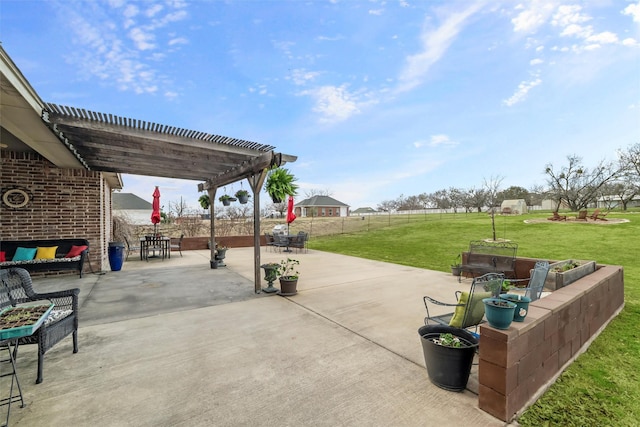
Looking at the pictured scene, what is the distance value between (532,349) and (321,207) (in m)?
40.2

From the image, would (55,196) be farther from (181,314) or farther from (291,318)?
(291,318)

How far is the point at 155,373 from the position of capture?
2.42 m

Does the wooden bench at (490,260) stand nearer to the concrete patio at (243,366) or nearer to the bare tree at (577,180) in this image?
the concrete patio at (243,366)

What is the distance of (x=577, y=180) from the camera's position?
28.8 metres

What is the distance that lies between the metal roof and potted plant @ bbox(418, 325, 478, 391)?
368 cm

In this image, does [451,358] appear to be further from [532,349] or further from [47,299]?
[47,299]

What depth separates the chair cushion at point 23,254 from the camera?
237 inches

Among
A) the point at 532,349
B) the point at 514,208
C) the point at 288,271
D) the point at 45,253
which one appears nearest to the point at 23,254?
the point at 45,253

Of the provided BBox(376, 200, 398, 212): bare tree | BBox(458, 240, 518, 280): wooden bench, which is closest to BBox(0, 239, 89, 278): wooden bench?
BBox(458, 240, 518, 280): wooden bench

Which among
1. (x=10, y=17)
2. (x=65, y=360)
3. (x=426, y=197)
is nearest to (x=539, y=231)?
(x=65, y=360)

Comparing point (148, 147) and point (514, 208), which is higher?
point (148, 147)

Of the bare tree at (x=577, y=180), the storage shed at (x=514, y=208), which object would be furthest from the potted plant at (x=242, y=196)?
the storage shed at (x=514, y=208)

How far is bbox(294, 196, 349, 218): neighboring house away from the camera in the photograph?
4172 centimetres

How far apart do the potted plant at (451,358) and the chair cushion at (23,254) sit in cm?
838
